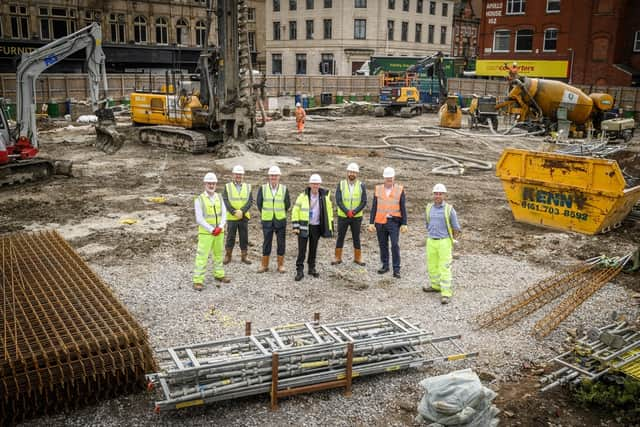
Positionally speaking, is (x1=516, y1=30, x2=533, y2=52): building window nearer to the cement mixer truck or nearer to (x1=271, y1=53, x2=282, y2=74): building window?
the cement mixer truck

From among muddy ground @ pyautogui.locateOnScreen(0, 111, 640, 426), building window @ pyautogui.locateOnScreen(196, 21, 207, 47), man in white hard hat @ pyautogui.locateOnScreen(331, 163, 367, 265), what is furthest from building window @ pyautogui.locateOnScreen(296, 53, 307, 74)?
man in white hard hat @ pyautogui.locateOnScreen(331, 163, 367, 265)

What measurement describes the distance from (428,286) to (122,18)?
1798 inches

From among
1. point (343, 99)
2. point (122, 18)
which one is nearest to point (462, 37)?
point (343, 99)

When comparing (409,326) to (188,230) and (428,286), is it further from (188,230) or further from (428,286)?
(188,230)

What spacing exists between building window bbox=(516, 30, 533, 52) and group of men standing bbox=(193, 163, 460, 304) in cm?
3938

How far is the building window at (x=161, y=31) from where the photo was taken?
51625 millimetres

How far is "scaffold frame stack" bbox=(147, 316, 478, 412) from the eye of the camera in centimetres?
637

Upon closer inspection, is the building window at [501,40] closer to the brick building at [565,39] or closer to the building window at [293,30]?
the brick building at [565,39]

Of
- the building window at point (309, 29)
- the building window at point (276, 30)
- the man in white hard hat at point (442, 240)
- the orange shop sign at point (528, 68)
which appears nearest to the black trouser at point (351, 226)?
the man in white hard hat at point (442, 240)

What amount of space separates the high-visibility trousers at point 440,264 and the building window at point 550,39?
39.3m

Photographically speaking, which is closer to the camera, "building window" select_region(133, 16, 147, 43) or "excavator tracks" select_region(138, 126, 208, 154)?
"excavator tracks" select_region(138, 126, 208, 154)

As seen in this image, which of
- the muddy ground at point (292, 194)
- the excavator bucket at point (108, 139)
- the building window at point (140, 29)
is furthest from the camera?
the building window at point (140, 29)

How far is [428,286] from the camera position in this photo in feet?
33.4

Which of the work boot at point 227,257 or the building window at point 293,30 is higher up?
the building window at point 293,30
